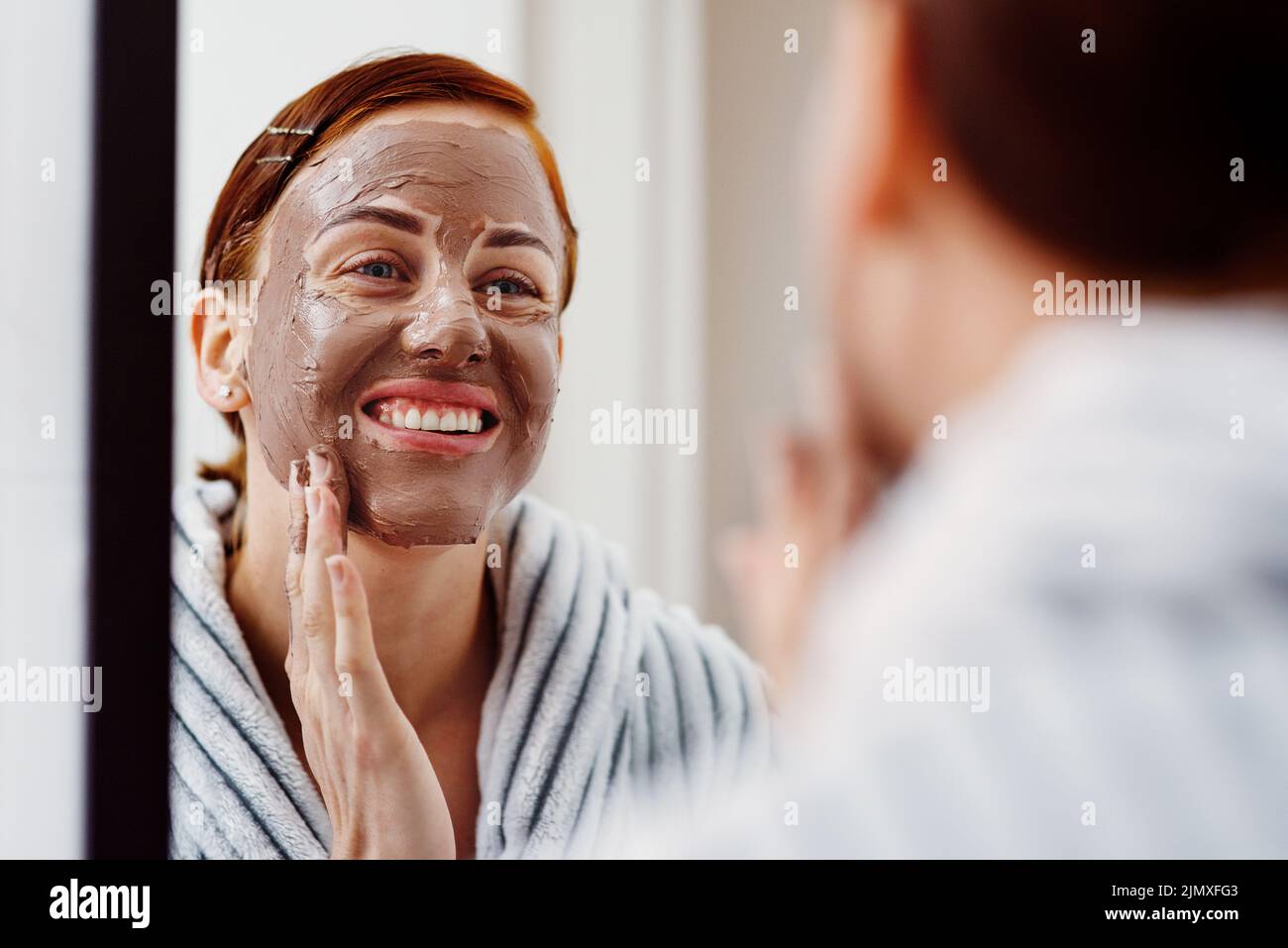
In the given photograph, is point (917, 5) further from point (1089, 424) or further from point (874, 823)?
point (874, 823)

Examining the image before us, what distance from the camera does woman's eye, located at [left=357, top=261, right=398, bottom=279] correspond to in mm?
971

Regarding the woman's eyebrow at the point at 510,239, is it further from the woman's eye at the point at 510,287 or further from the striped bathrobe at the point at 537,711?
the striped bathrobe at the point at 537,711

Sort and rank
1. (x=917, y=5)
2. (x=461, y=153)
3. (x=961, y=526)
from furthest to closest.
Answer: (x=461, y=153) → (x=917, y=5) → (x=961, y=526)

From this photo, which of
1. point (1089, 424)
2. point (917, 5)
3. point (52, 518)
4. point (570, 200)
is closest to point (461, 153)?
point (570, 200)

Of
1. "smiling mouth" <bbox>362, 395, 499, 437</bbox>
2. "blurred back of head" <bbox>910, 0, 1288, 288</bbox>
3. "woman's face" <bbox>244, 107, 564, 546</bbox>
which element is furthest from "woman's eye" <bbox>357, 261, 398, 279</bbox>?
"blurred back of head" <bbox>910, 0, 1288, 288</bbox>

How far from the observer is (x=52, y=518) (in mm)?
1037

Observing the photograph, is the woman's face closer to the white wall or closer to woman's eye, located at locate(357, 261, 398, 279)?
woman's eye, located at locate(357, 261, 398, 279)

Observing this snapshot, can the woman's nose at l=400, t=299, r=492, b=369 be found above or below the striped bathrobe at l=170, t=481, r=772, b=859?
above

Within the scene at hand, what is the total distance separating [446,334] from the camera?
963 millimetres

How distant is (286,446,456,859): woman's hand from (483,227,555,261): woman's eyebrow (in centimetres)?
25

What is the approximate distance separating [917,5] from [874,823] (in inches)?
22.0

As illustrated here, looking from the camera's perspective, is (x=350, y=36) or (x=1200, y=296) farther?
(x=350, y=36)

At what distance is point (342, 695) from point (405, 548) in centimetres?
15
